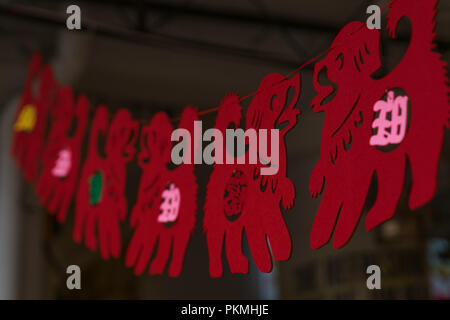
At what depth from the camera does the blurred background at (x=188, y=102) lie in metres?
5.43

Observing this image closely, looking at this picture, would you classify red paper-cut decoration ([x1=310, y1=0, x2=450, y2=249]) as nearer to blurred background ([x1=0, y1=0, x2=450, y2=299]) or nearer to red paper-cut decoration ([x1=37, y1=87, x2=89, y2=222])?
blurred background ([x1=0, y1=0, x2=450, y2=299])

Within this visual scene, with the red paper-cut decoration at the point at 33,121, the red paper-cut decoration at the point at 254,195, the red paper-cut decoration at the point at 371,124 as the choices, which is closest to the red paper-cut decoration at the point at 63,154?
the red paper-cut decoration at the point at 33,121

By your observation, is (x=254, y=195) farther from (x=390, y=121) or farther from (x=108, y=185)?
(x=108, y=185)

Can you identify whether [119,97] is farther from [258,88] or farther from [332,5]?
[258,88]

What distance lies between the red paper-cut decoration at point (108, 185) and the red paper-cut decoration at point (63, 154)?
0.25m

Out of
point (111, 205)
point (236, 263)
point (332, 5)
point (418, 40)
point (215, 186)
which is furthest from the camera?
point (332, 5)

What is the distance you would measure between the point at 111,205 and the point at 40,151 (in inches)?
53.6

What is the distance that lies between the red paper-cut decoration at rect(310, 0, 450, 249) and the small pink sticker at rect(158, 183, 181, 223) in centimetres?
99

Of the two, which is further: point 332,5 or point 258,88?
point 332,5

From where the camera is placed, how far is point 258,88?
2.90m

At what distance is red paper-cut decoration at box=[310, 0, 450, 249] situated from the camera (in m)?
2.11

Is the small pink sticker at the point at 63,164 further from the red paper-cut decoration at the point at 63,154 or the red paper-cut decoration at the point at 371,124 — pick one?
the red paper-cut decoration at the point at 371,124
